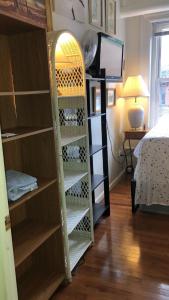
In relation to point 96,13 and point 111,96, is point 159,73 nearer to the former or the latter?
point 111,96

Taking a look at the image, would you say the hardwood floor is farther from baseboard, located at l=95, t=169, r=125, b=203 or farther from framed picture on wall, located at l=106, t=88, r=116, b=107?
framed picture on wall, located at l=106, t=88, r=116, b=107

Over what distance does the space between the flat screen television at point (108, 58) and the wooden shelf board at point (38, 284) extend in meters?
1.72

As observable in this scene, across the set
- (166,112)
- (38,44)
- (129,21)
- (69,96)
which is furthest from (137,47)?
(38,44)

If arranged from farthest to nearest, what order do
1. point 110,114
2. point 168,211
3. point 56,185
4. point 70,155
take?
point 110,114, point 168,211, point 70,155, point 56,185

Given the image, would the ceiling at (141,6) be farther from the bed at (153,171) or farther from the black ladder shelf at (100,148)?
the bed at (153,171)

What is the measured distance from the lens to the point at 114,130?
3656 millimetres

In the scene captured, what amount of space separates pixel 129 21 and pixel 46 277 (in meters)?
3.48

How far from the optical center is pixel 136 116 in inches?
145

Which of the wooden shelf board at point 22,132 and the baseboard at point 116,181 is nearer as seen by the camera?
the wooden shelf board at point 22,132

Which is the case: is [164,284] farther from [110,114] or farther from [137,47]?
[137,47]

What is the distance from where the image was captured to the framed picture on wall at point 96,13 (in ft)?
8.65

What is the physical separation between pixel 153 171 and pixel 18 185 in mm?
1517

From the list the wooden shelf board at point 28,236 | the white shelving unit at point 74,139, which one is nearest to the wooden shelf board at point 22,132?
the white shelving unit at point 74,139

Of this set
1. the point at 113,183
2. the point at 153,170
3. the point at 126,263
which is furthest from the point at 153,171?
the point at 113,183
